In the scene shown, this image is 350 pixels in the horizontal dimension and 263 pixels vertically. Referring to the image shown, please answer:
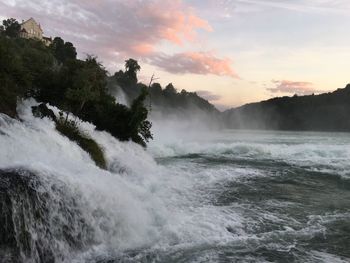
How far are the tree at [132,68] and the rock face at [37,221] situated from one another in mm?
122959

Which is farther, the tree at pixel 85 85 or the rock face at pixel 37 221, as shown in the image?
the tree at pixel 85 85

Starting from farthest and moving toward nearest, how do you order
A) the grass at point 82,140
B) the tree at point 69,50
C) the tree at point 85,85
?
the tree at point 69,50 < the tree at point 85,85 < the grass at point 82,140

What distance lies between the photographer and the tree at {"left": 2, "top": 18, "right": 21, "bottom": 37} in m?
77.1

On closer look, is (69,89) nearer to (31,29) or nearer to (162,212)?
(162,212)

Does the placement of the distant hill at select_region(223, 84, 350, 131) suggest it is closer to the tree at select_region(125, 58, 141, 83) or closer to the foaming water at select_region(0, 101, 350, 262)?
the tree at select_region(125, 58, 141, 83)

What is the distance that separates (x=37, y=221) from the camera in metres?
9.91

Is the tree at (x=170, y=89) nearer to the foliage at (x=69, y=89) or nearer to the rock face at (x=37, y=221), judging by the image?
the foliage at (x=69, y=89)

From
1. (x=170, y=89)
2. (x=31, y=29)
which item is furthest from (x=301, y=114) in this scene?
(x=31, y=29)

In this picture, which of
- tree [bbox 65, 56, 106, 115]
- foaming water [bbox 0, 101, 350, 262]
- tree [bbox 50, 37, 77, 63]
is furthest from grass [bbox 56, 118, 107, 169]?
tree [bbox 50, 37, 77, 63]

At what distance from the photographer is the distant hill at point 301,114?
16388 cm

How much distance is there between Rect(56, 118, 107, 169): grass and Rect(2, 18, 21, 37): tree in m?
62.3

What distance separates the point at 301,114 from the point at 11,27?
130942 millimetres

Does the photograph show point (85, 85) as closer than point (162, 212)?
No

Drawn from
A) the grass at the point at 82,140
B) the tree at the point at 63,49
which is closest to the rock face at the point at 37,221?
the grass at the point at 82,140
